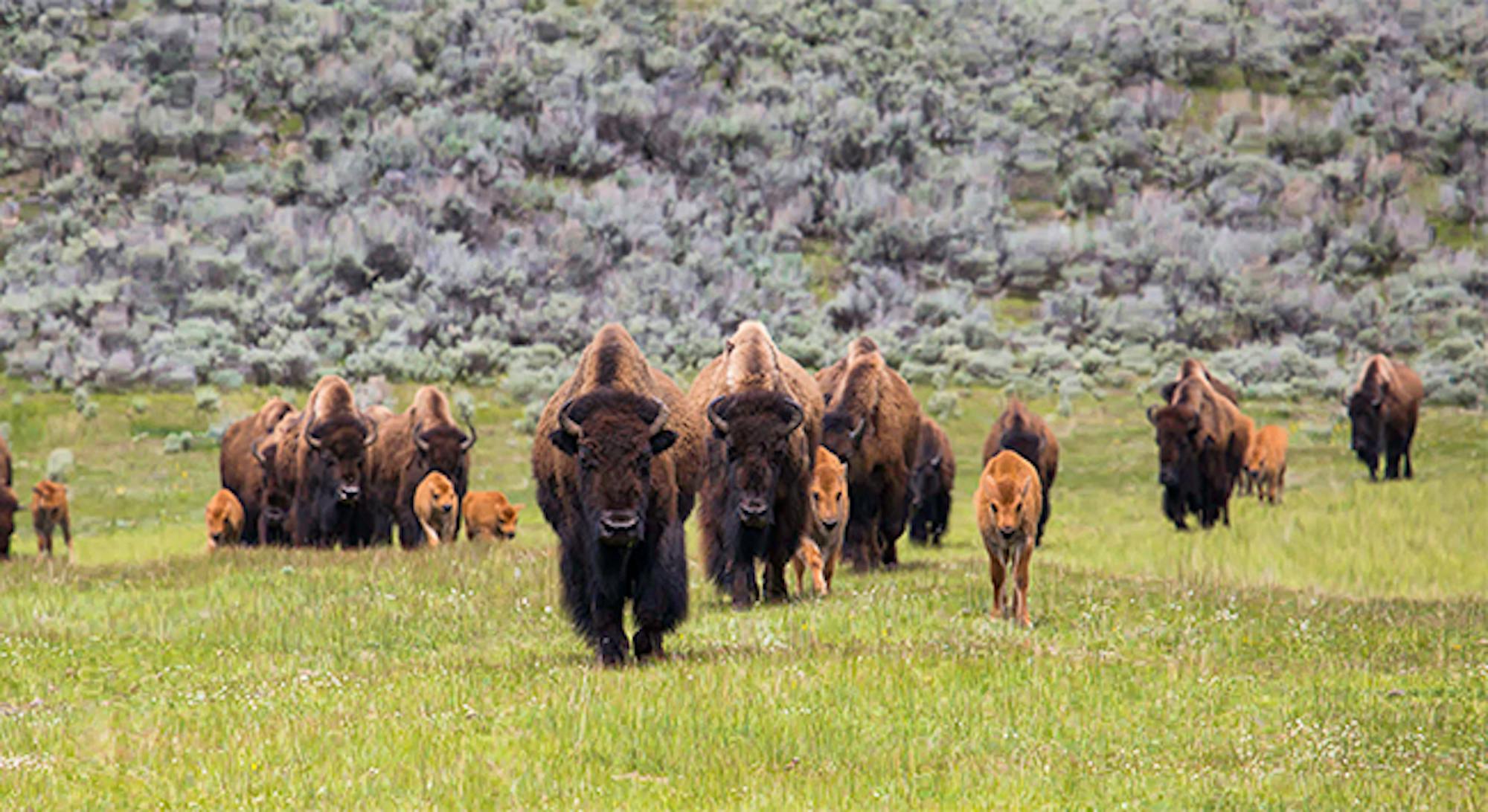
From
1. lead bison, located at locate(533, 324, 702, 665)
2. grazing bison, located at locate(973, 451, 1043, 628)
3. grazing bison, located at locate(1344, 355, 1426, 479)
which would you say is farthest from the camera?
grazing bison, located at locate(1344, 355, 1426, 479)

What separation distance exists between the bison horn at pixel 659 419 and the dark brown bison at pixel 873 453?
22.6 feet

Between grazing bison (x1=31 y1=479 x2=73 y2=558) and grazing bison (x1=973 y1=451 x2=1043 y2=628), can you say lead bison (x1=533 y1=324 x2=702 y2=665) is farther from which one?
grazing bison (x1=31 y1=479 x2=73 y2=558)

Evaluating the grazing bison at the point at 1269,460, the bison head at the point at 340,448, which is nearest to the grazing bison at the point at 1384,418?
the grazing bison at the point at 1269,460

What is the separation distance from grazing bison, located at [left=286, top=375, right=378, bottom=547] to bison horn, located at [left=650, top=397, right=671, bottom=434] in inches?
477

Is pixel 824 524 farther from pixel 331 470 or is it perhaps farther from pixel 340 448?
pixel 331 470

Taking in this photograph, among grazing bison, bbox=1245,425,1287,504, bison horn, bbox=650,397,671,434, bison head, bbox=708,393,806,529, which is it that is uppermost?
bison horn, bbox=650,397,671,434

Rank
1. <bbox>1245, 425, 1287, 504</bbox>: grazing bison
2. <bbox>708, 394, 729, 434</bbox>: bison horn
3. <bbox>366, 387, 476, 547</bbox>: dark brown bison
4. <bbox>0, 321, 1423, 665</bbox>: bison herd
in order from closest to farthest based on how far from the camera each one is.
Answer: <bbox>0, 321, 1423, 665</bbox>: bison herd, <bbox>708, 394, 729, 434</bbox>: bison horn, <bbox>366, 387, 476, 547</bbox>: dark brown bison, <bbox>1245, 425, 1287, 504</bbox>: grazing bison

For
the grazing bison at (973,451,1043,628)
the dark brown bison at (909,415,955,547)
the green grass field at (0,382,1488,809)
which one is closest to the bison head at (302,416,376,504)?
the green grass field at (0,382,1488,809)

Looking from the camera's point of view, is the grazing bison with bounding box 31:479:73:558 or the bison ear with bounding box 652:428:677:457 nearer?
the bison ear with bounding box 652:428:677:457

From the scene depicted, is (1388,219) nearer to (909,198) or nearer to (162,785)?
(909,198)

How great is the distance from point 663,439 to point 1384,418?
2500 cm

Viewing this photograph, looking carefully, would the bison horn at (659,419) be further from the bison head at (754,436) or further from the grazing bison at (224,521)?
the grazing bison at (224,521)

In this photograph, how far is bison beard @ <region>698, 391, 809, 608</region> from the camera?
44.9 ft

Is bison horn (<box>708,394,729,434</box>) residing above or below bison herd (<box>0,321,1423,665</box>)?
above
